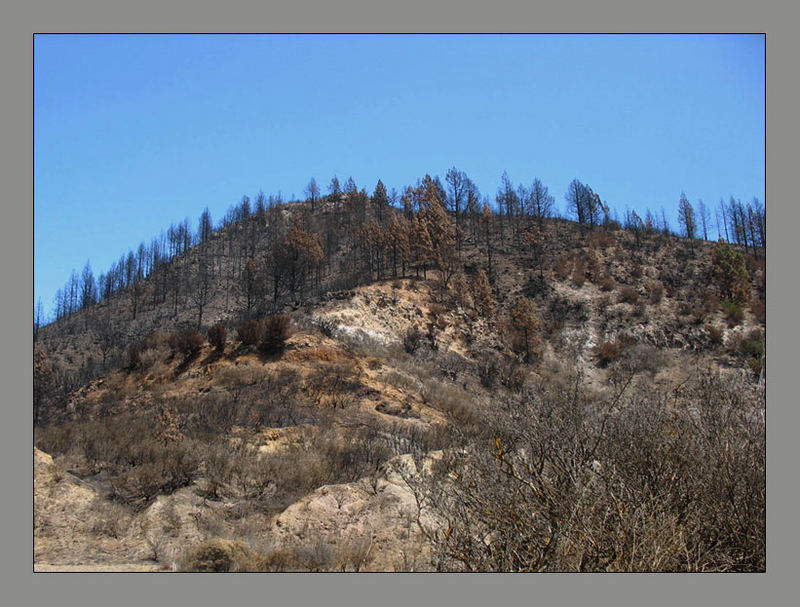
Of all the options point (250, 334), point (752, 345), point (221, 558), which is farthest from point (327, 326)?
point (752, 345)

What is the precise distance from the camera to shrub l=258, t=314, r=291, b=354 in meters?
27.8

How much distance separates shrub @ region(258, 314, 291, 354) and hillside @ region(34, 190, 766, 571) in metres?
0.18

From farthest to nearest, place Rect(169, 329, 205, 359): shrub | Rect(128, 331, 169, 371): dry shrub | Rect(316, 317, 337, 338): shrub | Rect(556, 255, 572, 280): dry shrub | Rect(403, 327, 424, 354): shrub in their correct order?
1. Rect(556, 255, 572, 280): dry shrub
2. Rect(403, 327, 424, 354): shrub
3. Rect(316, 317, 337, 338): shrub
4. Rect(169, 329, 205, 359): shrub
5. Rect(128, 331, 169, 371): dry shrub

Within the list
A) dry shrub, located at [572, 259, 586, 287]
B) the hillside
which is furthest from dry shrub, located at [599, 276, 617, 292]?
→ dry shrub, located at [572, 259, 586, 287]

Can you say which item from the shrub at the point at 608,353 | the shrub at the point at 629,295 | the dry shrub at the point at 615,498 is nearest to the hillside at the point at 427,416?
the dry shrub at the point at 615,498

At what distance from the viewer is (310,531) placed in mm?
11375

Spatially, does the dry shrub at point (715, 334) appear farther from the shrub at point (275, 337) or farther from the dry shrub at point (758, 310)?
the shrub at point (275, 337)

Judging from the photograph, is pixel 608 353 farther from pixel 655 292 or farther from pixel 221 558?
pixel 221 558

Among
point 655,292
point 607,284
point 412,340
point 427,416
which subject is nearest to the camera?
point 427,416

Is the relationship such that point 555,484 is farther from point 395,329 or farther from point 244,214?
point 244,214

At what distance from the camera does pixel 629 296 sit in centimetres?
4712

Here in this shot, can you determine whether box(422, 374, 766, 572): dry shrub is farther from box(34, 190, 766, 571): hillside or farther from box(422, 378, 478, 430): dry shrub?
box(422, 378, 478, 430): dry shrub

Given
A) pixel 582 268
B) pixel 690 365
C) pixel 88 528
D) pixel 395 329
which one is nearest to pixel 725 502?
pixel 88 528

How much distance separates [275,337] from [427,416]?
29.8 feet
